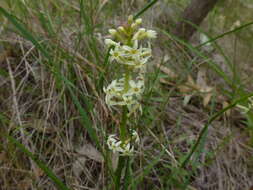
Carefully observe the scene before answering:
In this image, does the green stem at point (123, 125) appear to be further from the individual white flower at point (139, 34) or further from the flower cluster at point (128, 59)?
the individual white flower at point (139, 34)

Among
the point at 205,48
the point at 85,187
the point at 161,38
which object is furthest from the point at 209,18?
the point at 85,187

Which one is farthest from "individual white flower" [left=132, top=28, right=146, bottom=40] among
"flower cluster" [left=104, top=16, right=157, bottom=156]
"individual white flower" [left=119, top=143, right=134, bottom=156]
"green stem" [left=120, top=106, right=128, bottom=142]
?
"individual white flower" [left=119, top=143, right=134, bottom=156]

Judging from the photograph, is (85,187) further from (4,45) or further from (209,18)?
(209,18)

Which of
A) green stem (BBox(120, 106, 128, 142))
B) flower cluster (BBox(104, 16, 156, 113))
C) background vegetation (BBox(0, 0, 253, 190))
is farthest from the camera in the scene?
background vegetation (BBox(0, 0, 253, 190))

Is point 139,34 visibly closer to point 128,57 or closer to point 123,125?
point 128,57

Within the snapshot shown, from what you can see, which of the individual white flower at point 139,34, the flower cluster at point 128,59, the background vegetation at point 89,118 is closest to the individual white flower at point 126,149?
the flower cluster at point 128,59

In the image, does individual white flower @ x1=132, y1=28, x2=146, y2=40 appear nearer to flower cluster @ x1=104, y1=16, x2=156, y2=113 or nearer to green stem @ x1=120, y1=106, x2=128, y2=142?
flower cluster @ x1=104, y1=16, x2=156, y2=113

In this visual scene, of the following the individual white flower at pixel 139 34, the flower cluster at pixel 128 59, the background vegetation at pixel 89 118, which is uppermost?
the individual white flower at pixel 139 34

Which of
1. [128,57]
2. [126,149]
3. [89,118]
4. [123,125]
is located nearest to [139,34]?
[128,57]
